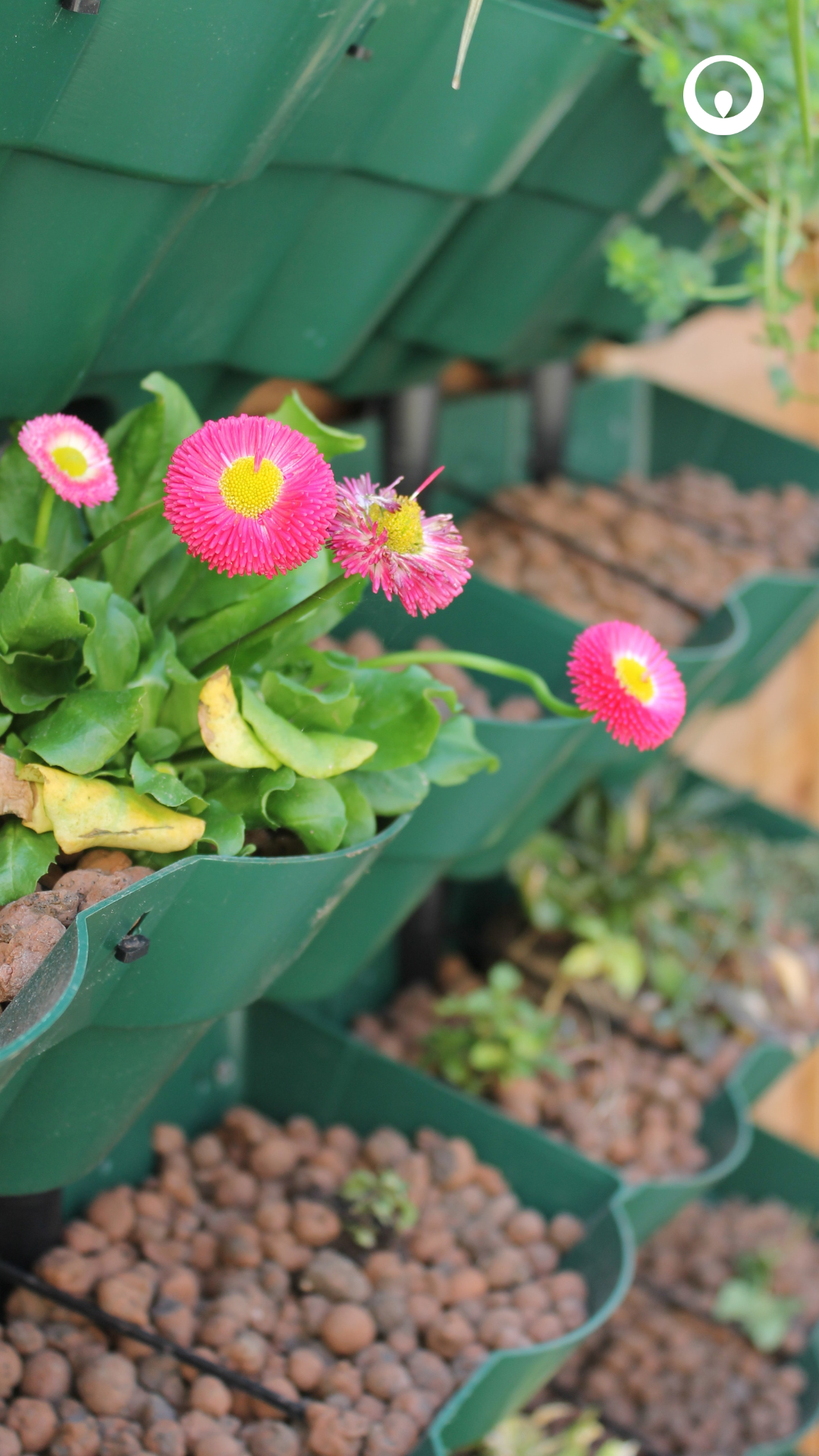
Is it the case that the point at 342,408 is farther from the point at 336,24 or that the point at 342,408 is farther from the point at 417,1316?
the point at 417,1316

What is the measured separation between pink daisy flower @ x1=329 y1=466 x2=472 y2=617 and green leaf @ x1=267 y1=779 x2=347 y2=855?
12 centimetres

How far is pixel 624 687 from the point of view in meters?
0.66

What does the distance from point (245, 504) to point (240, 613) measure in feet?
0.55

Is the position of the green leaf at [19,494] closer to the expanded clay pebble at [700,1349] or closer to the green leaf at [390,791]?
the green leaf at [390,791]

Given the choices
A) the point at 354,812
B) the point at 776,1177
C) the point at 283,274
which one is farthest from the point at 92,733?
the point at 776,1177

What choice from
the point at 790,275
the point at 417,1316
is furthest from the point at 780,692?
the point at 417,1316

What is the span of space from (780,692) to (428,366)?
1.37 meters

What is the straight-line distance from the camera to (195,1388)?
91 centimetres

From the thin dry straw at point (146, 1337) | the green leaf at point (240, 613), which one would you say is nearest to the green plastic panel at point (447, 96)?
the green leaf at point (240, 613)

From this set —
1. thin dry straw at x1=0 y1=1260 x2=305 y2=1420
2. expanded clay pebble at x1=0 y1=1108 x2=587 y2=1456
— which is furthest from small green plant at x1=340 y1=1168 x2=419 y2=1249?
thin dry straw at x1=0 y1=1260 x2=305 y2=1420

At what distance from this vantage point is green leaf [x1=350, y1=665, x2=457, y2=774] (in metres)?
0.75

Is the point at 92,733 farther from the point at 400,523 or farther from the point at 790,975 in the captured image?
the point at 790,975

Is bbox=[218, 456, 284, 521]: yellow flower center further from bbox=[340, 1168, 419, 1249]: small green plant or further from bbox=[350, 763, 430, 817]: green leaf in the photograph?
bbox=[340, 1168, 419, 1249]: small green plant

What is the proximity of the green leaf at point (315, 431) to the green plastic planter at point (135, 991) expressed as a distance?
228 mm
